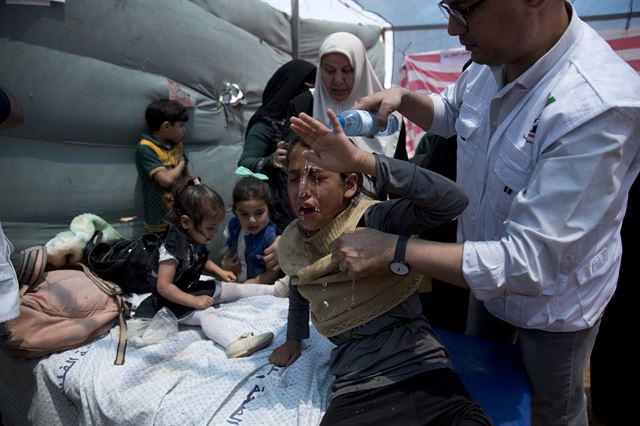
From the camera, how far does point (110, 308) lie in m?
2.43

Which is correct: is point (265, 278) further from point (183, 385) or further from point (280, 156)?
point (183, 385)

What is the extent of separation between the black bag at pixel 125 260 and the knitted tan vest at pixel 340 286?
125 centimetres

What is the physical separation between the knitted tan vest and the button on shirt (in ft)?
1.26

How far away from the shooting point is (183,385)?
1.89 metres

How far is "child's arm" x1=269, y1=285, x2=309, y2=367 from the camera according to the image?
1.98m

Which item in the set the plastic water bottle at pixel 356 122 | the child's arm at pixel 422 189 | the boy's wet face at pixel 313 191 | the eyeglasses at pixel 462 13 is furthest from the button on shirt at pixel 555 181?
the boy's wet face at pixel 313 191

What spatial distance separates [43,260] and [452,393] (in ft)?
7.30

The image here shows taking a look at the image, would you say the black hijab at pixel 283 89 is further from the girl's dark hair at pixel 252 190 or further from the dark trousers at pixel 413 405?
the dark trousers at pixel 413 405

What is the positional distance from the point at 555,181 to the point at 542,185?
0.03 meters

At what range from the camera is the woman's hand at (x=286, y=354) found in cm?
198

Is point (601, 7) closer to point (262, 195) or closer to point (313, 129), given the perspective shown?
point (262, 195)

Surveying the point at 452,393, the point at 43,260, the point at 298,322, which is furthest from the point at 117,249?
the point at 452,393

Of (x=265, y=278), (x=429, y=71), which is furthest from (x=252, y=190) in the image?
(x=429, y=71)

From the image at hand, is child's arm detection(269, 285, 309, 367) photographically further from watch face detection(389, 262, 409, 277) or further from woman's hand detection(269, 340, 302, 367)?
watch face detection(389, 262, 409, 277)
